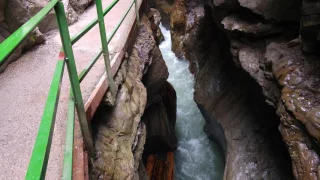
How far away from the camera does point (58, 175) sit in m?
2.06

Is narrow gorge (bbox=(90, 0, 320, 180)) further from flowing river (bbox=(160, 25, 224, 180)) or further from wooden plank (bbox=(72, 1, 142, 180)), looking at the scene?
wooden plank (bbox=(72, 1, 142, 180))

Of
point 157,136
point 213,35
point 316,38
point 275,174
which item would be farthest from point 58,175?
point 213,35

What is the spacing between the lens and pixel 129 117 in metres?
3.63

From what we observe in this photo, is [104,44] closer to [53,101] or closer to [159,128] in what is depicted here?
[53,101]

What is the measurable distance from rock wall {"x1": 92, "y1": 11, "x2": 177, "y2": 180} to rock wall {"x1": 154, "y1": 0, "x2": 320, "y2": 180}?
192 centimetres

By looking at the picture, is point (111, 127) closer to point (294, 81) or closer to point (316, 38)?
point (294, 81)

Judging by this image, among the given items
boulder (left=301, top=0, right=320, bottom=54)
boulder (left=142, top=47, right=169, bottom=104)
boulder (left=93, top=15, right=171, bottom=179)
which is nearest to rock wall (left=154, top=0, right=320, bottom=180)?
boulder (left=301, top=0, right=320, bottom=54)

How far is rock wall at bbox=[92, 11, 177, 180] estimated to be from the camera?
2934 millimetres

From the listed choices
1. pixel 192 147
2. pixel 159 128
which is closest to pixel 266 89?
pixel 159 128

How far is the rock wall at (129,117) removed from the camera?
9.62 feet

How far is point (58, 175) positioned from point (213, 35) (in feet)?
26.2

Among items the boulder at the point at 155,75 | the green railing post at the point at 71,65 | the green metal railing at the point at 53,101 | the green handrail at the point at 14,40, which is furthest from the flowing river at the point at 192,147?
the green handrail at the point at 14,40

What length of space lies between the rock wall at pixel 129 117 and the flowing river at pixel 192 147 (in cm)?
219

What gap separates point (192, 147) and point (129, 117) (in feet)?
17.6
